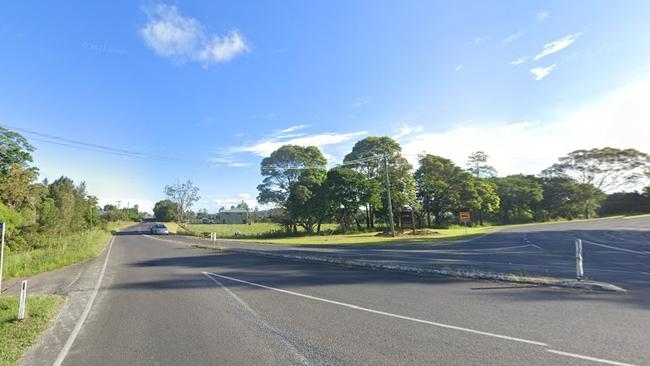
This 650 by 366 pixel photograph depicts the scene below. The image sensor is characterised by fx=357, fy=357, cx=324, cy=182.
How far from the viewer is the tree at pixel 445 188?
53875 mm

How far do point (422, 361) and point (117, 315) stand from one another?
6.51 m

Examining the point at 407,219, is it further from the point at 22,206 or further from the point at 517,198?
the point at 517,198

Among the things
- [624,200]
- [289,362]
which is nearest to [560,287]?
[289,362]

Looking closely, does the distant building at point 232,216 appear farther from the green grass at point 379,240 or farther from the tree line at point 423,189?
the green grass at point 379,240

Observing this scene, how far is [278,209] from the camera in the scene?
48.8 m

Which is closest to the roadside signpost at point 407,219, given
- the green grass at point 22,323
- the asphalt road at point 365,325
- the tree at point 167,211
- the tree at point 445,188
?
the tree at point 445,188

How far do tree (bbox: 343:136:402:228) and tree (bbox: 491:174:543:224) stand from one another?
33354 millimetres

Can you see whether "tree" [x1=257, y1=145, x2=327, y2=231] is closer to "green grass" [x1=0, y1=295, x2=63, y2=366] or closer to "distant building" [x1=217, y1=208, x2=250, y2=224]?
"green grass" [x1=0, y1=295, x2=63, y2=366]

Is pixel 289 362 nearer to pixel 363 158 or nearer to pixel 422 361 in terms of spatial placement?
pixel 422 361

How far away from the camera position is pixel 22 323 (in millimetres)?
6945

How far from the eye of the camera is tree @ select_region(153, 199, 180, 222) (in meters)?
112

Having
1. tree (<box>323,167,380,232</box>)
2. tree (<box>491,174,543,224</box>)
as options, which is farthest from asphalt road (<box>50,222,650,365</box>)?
tree (<box>491,174,543,224</box>)

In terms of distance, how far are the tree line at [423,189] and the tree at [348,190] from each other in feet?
0.41

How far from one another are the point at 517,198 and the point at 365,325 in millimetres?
76066
